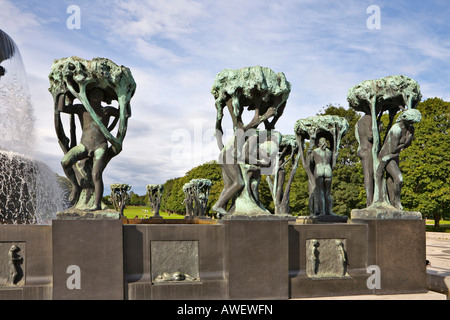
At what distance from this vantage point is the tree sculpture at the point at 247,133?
22.2 ft

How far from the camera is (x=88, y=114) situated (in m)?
6.48

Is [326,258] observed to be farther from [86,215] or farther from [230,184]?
[86,215]

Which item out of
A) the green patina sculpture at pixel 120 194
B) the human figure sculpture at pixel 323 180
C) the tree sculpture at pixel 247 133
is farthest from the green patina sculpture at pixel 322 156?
the green patina sculpture at pixel 120 194

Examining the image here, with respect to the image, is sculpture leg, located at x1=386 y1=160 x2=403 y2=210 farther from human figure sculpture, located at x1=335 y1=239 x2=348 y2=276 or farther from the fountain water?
the fountain water

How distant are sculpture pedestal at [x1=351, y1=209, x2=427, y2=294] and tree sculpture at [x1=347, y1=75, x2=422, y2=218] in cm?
34

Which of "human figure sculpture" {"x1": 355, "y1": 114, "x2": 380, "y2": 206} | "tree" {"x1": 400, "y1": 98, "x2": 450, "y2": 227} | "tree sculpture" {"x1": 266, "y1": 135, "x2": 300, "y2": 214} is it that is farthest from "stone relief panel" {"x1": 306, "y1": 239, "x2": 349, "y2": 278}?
"tree" {"x1": 400, "y1": 98, "x2": 450, "y2": 227}

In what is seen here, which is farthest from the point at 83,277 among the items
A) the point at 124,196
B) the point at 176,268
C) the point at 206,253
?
the point at 124,196

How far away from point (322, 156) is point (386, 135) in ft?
6.57

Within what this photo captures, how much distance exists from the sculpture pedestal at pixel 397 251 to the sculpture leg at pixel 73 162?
536 cm

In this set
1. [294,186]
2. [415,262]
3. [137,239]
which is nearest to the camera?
[137,239]

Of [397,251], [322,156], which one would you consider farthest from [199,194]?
[397,251]

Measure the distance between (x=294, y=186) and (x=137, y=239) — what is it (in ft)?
84.7
